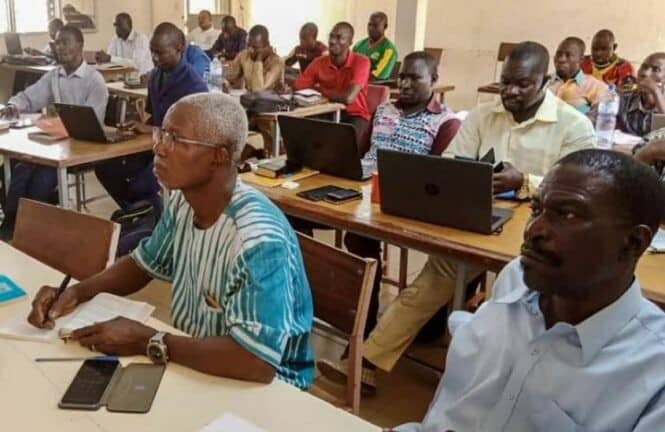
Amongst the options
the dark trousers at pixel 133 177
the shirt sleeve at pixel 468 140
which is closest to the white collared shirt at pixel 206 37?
the dark trousers at pixel 133 177

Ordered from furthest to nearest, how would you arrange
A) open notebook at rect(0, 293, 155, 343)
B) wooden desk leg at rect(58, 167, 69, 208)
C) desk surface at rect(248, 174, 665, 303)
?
wooden desk leg at rect(58, 167, 69, 208) → desk surface at rect(248, 174, 665, 303) → open notebook at rect(0, 293, 155, 343)

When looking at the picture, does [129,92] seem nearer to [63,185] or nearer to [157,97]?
[157,97]

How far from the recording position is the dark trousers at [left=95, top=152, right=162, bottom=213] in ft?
13.1

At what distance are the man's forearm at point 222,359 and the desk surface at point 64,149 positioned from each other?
203cm

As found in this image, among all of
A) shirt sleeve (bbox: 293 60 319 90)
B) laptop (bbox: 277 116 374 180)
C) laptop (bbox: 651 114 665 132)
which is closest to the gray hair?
laptop (bbox: 277 116 374 180)

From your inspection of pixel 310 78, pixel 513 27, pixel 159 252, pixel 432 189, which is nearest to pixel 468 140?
pixel 432 189

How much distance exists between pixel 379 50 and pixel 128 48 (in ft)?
9.79

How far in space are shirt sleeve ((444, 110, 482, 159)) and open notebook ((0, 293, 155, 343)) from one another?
63.1 inches

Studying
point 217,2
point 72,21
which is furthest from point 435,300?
point 217,2

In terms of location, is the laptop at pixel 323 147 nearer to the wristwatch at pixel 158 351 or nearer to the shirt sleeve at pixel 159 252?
the shirt sleeve at pixel 159 252

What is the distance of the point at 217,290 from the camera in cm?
152

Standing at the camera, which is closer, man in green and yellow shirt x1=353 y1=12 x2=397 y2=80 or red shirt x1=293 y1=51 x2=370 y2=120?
red shirt x1=293 y1=51 x2=370 y2=120

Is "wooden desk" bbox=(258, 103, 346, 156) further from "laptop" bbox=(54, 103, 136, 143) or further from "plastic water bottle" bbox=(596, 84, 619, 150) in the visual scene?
"plastic water bottle" bbox=(596, 84, 619, 150)

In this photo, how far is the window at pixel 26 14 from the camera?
8.63m
